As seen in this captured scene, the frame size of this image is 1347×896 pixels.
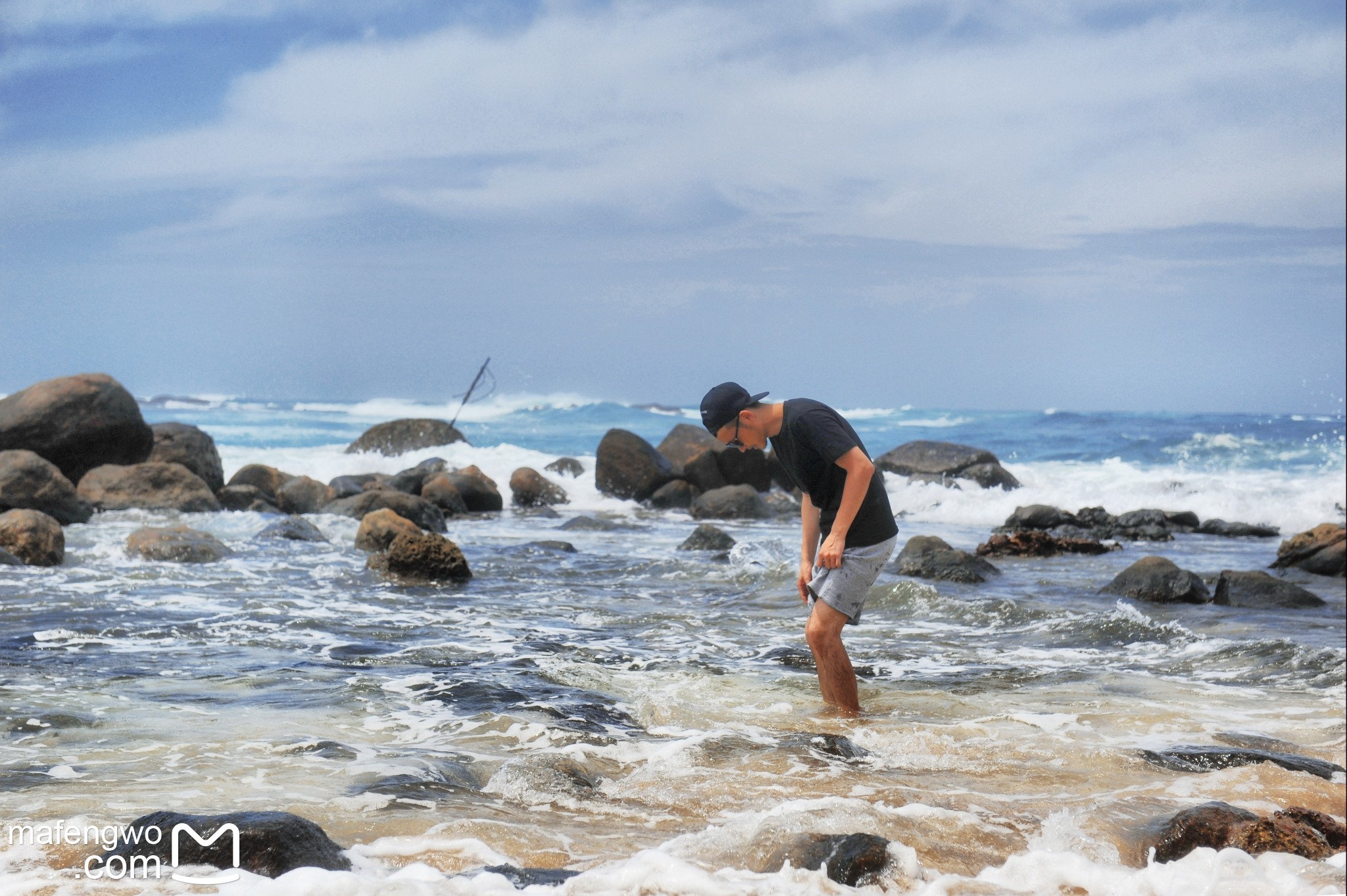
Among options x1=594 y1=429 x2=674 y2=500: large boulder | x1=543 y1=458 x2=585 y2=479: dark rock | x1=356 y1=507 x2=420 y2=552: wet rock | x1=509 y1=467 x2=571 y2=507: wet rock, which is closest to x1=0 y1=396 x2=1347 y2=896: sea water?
x1=356 y1=507 x2=420 y2=552: wet rock

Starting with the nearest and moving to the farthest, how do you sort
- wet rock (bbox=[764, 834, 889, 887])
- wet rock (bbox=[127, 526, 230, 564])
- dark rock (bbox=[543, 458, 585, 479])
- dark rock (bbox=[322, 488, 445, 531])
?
wet rock (bbox=[764, 834, 889, 887]) → wet rock (bbox=[127, 526, 230, 564]) → dark rock (bbox=[322, 488, 445, 531]) → dark rock (bbox=[543, 458, 585, 479])

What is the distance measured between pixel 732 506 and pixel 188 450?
338 inches

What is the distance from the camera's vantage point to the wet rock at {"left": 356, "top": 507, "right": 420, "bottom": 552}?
12.1 m

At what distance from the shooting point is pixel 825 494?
509 cm

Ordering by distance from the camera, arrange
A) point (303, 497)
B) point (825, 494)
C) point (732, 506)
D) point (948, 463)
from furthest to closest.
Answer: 1. point (948, 463)
2. point (732, 506)
3. point (303, 497)
4. point (825, 494)

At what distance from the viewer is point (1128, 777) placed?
4652 mm

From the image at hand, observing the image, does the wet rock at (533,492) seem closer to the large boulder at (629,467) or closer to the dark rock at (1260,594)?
the large boulder at (629,467)

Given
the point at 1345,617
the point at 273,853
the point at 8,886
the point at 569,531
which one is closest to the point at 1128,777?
the point at 273,853

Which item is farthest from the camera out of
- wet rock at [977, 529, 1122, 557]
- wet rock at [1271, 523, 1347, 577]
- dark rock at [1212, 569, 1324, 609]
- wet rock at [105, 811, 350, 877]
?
wet rock at [977, 529, 1122, 557]

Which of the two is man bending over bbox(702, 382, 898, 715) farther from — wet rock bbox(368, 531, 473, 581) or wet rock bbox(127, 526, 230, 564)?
wet rock bbox(127, 526, 230, 564)

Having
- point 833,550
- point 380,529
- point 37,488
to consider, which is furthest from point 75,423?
point 833,550

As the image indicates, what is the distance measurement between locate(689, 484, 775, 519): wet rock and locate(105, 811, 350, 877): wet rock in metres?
14.3

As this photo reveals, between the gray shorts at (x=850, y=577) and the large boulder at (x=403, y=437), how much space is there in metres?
20.4

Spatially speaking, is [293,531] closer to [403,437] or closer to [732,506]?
[732,506]
